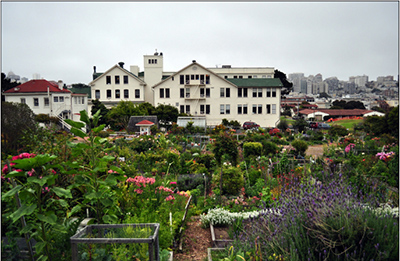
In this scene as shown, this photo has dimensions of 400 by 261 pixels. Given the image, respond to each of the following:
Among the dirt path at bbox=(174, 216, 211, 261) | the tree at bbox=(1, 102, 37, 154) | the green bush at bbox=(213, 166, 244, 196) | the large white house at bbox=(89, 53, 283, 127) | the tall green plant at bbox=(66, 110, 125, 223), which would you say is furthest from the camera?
the large white house at bbox=(89, 53, 283, 127)

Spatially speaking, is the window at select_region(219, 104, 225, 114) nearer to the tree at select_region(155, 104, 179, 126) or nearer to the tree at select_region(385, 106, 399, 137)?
the tree at select_region(155, 104, 179, 126)

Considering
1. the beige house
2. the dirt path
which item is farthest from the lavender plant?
the beige house

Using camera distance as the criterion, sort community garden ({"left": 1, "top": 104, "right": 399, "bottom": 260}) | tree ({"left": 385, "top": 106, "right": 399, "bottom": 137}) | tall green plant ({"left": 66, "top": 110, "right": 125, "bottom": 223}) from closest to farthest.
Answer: community garden ({"left": 1, "top": 104, "right": 399, "bottom": 260}) < tall green plant ({"left": 66, "top": 110, "right": 125, "bottom": 223}) < tree ({"left": 385, "top": 106, "right": 399, "bottom": 137})

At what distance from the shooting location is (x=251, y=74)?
6125cm

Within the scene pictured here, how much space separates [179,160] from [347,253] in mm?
9711

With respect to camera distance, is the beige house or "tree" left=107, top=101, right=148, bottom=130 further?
the beige house

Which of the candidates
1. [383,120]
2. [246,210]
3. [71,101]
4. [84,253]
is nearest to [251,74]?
[71,101]

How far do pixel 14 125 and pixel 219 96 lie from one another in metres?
38.0

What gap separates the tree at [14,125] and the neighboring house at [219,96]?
3526 cm

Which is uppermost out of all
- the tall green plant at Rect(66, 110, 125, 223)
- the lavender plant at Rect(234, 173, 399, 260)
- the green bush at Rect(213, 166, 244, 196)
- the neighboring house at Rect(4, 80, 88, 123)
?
the neighboring house at Rect(4, 80, 88, 123)

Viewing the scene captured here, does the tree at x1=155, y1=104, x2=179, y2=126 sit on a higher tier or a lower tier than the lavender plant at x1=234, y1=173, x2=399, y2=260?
higher

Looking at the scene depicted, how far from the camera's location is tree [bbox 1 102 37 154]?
9898mm

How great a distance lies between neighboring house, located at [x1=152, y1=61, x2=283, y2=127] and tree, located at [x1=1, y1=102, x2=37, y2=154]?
35264mm

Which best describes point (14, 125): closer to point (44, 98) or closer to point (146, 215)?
point (146, 215)
